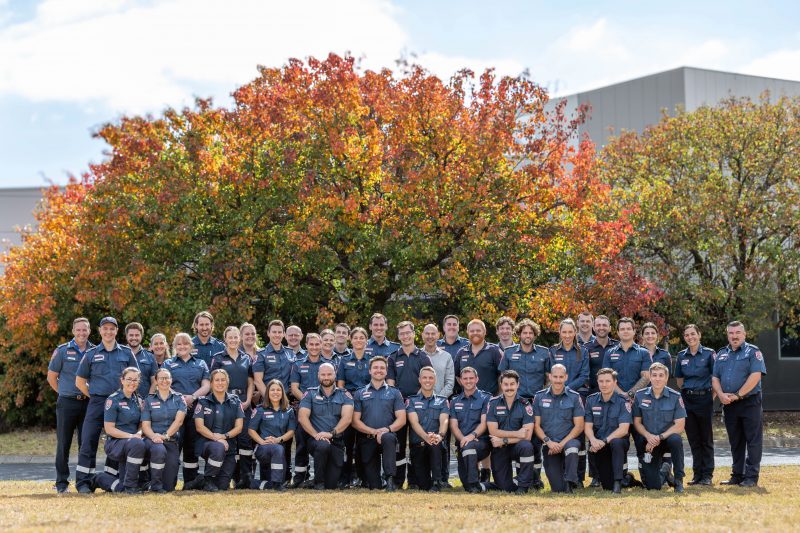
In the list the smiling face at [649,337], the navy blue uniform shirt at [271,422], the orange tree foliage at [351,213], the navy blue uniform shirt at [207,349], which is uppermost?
the orange tree foliage at [351,213]

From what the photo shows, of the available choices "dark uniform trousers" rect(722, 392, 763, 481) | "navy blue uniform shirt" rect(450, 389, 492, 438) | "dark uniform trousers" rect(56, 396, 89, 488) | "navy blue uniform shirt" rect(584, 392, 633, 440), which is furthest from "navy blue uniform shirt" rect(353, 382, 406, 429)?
"dark uniform trousers" rect(722, 392, 763, 481)

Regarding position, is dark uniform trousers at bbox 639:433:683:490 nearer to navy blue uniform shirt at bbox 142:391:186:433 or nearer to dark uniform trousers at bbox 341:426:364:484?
dark uniform trousers at bbox 341:426:364:484

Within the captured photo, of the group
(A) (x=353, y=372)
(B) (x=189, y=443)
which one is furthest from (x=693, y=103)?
(B) (x=189, y=443)

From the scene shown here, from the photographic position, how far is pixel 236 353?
12719 millimetres

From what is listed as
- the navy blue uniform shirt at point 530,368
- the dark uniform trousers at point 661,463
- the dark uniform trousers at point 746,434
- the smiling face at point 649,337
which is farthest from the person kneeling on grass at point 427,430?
the dark uniform trousers at point 746,434

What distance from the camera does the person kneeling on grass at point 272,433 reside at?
11.9 meters

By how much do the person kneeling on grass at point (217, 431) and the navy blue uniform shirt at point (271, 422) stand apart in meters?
0.22

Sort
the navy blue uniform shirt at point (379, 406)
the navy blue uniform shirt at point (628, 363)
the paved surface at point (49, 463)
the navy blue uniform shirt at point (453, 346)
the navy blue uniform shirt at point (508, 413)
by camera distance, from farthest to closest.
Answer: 1. the paved surface at point (49, 463)
2. the navy blue uniform shirt at point (453, 346)
3. the navy blue uniform shirt at point (628, 363)
4. the navy blue uniform shirt at point (379, 406)
5. the navy blue uniform shirt at point (508, 413)

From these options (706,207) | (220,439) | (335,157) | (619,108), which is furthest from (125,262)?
(619,108)

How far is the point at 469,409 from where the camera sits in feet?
39.5

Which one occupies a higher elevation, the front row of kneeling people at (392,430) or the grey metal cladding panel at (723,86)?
the grey metal cladding panel at (723,86)

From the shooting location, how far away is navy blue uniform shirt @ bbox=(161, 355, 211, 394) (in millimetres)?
12391

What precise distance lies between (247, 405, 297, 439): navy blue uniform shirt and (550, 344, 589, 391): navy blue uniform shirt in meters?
3.30

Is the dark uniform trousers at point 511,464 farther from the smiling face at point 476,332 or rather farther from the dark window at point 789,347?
the dark window at point 789,347
